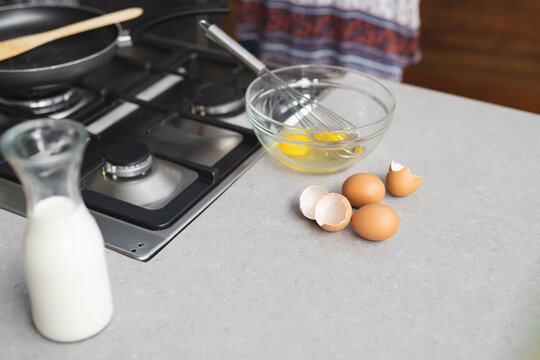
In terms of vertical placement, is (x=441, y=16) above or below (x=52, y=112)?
below

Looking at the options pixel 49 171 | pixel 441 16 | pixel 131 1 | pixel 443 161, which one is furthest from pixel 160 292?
pixel 441 16

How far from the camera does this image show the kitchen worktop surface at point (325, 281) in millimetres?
589

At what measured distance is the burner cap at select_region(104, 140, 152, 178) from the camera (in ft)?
2.69

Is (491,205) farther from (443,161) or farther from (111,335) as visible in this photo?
(111,335)

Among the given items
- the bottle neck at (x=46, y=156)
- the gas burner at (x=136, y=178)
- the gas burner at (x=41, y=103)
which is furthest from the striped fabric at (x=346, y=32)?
the bottle neck at (x=46, y=156)

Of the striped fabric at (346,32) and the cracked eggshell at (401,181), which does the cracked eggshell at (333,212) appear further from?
the striped fabric at (346,32)

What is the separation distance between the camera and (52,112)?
3.28 ft

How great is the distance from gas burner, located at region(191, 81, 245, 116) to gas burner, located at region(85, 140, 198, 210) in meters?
0.20

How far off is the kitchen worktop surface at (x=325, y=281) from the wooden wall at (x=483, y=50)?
67.4 inches

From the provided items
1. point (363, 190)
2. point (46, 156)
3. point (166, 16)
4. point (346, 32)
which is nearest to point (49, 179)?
point (46, 156)

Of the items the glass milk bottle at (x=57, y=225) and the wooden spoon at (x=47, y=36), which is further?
the wooden spoon at (x=47, y=36)

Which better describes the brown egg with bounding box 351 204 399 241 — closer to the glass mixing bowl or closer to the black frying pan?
the glass mixing bowl

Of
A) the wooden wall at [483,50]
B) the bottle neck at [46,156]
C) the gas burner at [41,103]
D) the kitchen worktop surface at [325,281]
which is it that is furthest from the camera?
the wooden wall at [483,50]

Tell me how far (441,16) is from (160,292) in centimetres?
219
